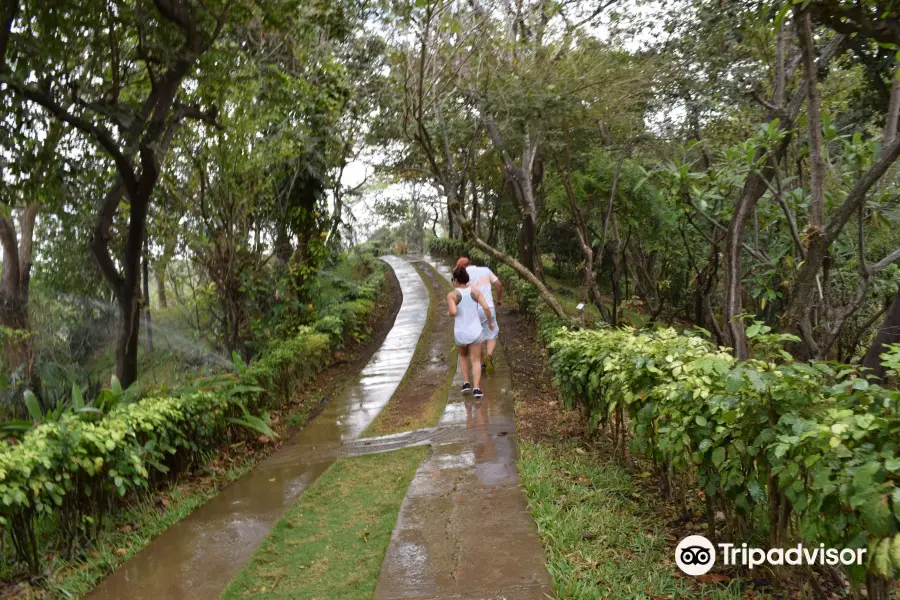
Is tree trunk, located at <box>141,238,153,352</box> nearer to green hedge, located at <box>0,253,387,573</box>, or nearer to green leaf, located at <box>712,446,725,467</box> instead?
green hedge, located at <box>0,253,387,573</box>

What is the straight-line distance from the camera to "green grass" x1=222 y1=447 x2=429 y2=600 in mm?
3750

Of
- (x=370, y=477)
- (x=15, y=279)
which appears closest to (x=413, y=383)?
(x=370, y=477)

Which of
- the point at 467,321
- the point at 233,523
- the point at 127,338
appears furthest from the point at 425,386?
the point at 233,523

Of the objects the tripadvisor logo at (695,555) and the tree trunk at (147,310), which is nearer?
the tripadvisor logo at (695,555)

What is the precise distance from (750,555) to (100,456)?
13.5ft

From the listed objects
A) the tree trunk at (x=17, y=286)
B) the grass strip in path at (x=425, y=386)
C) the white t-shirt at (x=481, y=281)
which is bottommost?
the grass strip in path at (x=425, y=386)

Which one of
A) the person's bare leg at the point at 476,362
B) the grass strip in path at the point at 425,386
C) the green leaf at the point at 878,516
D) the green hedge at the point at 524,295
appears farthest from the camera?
the green hedge at the point at 524,295

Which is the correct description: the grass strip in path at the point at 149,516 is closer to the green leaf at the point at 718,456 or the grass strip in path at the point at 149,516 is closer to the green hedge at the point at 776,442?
→ the green hedge at the point at 776,442

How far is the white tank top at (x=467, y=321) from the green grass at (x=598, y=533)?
2421 millimetres

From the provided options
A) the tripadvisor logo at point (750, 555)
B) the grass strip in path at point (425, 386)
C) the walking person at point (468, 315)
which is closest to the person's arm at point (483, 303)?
the walking person at point (468, 315)

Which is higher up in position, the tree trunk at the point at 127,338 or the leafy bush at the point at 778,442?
the tree trunk at the point at 127,338

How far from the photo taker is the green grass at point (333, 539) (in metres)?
3.75

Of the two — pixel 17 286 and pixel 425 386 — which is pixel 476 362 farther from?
pixel 17 286

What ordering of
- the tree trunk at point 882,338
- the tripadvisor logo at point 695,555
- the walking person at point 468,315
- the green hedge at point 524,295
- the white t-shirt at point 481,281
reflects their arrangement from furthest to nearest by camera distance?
1. the green hedge at point 524,295
2. the white t-shirt at point 481,281
3. the walking person at point 468,315
4. the tree trunk at point 882,338
5. the tripadvisor logo at point 695,555
